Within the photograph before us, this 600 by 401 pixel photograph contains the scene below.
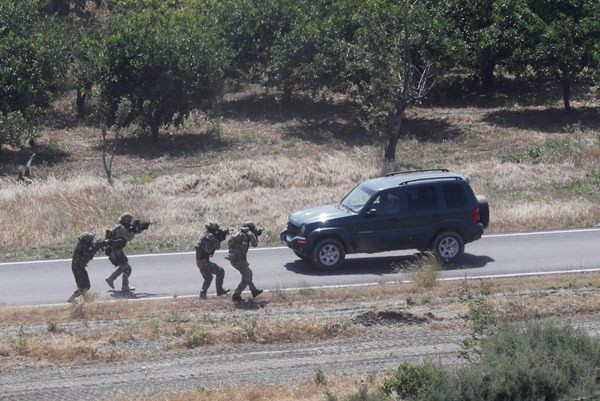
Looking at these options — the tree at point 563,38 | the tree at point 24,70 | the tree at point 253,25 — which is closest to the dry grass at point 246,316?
the tree at point 24,70

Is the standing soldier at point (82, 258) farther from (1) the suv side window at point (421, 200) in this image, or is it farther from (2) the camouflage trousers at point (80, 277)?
(1) the suv side window at point (421, 200)

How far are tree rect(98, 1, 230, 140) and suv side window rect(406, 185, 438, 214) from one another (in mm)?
16812

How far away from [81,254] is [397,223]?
6.18 metres

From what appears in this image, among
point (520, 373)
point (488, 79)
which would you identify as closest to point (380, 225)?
point (520, 373)

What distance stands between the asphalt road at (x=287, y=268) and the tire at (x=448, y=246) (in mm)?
231

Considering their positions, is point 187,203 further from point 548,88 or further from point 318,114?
point 548,88

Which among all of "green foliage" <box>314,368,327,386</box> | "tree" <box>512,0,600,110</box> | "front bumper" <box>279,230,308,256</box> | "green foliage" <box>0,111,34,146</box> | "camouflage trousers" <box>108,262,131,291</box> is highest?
"tree" <box>512,0,600,110</box>

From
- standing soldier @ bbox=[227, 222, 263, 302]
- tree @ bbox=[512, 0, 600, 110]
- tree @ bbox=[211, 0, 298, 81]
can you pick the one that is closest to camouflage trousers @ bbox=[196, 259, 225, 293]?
standing soldier @ bbox=[227, 222, 263, 302]

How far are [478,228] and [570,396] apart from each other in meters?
11.1

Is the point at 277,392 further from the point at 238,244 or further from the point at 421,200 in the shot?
the point at 421,200

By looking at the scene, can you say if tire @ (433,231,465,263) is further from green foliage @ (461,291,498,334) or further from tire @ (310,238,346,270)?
green foliage @ (461,291,498,334)

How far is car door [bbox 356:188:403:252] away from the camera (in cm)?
2016

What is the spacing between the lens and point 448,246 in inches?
805

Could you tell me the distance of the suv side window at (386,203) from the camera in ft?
66.6
